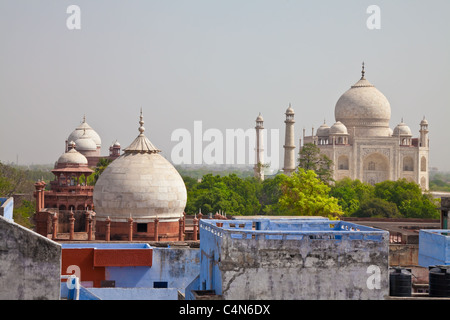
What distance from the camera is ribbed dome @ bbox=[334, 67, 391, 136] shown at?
201 ft

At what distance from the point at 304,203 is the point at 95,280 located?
1671cm

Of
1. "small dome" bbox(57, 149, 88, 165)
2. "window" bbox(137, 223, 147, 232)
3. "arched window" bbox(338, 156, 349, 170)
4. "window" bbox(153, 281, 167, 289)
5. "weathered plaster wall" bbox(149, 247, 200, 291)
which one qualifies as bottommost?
"window" bbox(153, 281, 167, 289)

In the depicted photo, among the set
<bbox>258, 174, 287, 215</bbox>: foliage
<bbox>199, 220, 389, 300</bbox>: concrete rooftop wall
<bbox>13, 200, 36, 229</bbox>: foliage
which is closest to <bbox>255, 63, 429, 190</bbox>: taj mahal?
<bbox>258, 174, 287, 215</bbox>: foliage

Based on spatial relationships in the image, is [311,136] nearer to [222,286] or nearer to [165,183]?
[165,183]

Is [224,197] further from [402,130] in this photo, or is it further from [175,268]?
[175,268]

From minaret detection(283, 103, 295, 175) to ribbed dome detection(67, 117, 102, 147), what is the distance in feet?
49.0

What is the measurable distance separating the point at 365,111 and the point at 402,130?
154 inches

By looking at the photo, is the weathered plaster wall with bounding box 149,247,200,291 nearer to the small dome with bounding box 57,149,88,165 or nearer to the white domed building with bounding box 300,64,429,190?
the small dome with bounding box 57,149,88,165

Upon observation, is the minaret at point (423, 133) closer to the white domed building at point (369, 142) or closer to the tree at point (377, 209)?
the white domed building at point (369, 142)

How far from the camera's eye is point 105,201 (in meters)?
25.2

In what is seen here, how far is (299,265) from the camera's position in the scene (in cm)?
1276

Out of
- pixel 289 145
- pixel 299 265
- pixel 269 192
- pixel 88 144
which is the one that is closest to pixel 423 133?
pixel 289 145

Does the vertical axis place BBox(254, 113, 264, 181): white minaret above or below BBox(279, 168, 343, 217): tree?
above
